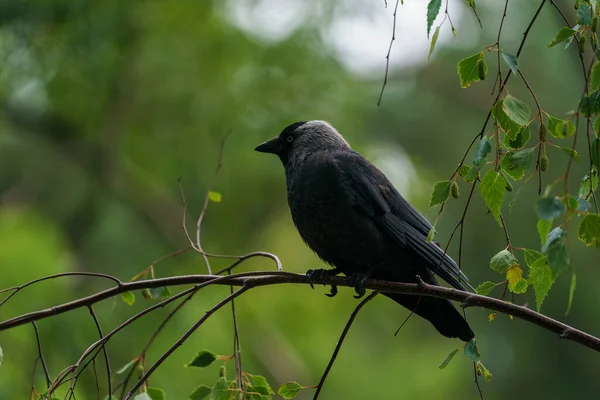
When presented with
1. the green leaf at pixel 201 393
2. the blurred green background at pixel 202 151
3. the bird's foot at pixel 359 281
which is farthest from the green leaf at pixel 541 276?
the blurred green background at pixel 202 151

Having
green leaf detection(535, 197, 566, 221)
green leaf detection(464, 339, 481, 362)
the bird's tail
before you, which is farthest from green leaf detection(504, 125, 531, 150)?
the bird's tail

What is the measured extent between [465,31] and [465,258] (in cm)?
326

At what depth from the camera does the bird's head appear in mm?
4535

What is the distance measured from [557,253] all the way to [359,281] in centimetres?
170

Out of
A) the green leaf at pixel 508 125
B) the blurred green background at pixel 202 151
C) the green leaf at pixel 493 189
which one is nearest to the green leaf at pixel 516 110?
the green leaf at pixel 508 125

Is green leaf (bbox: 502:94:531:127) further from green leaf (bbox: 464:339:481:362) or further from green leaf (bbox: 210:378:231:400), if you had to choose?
green leaf (bbox: 210:378:231:400)

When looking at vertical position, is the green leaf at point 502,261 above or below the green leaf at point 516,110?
below

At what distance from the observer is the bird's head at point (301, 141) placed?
4535 mm

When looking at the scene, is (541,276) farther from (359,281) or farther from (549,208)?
(359,281)

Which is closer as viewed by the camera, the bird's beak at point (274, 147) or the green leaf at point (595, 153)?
the green leaf at point (595, 153)

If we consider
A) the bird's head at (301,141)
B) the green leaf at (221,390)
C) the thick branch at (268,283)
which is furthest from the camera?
the bird's head at (301,141)

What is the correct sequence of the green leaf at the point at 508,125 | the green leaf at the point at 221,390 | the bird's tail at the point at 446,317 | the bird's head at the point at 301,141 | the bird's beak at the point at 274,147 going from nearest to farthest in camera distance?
the green leaf at the point at 508,125 < the green leaf at the point at 221,390 < the bird's tail at the point at 446,317 < the bird's head at the point at 301,141 < the bird's beak at the point at 274,147

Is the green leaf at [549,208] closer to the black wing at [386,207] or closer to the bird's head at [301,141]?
the black wing at [386,207]

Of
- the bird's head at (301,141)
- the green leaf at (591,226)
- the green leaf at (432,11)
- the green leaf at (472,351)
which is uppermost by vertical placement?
the bird's head at (301,141)
